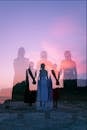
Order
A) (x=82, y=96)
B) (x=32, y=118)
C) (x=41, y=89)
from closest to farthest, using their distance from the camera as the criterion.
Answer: (x=32, y=118), (x=41, y=89), (x=82, y=96)

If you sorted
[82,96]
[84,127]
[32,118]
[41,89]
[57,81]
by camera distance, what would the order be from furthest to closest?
[82,96] → [57,81] → [41,89] → [32,118] → [84,127]

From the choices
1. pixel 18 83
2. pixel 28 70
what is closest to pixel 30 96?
pixel 28 70

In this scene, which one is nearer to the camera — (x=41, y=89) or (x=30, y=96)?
(x=41, y=89)

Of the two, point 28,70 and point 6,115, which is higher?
point 28,70

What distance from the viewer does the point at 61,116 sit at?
39.3ft

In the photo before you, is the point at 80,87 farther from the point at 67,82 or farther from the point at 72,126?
the point at 72,126

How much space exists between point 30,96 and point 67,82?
14.6 feet

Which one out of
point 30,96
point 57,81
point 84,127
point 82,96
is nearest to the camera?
point 84,127

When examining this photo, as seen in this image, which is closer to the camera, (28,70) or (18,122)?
(18,122)

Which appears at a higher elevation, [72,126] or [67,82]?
[67,82]

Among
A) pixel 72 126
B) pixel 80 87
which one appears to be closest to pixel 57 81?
pixel 80 87

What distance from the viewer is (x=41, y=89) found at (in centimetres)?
1477

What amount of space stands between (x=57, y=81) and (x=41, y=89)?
3.37 meters

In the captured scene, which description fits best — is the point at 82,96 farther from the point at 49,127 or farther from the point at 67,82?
the point at 49,127
